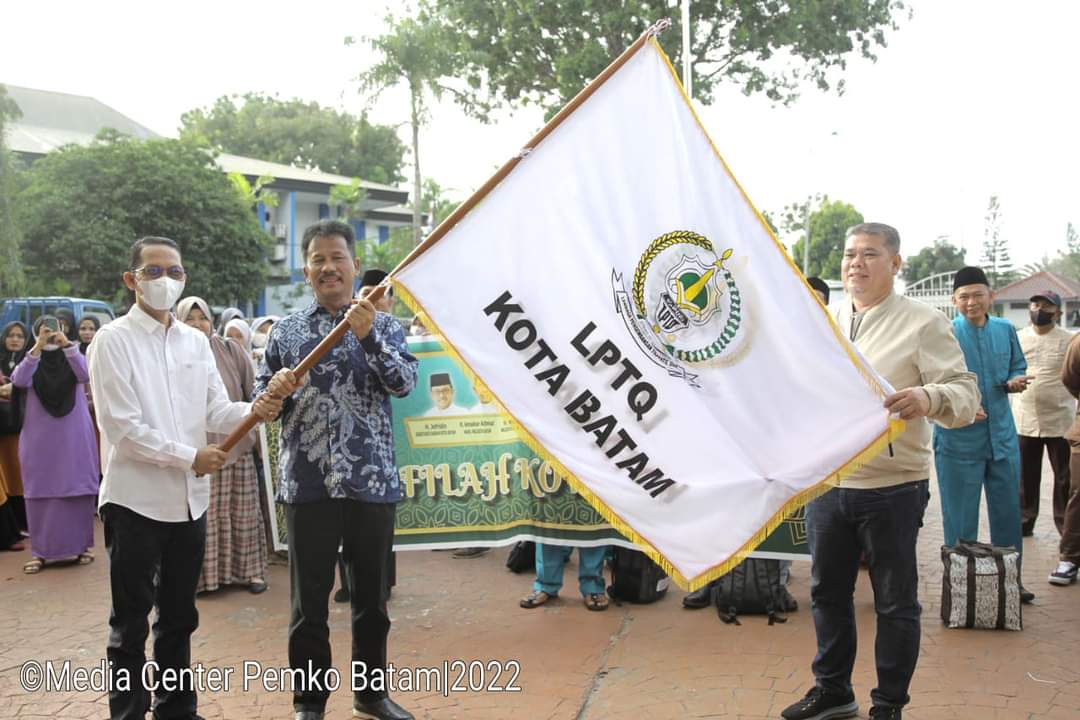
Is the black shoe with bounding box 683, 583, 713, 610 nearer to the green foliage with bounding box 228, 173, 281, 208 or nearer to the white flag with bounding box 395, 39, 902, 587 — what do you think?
the white flag with bounding box 395, 39, 902, 587

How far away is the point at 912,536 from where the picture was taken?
354 cm

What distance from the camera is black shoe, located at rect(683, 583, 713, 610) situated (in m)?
5.44

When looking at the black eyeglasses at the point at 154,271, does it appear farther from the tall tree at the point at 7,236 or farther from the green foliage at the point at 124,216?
the green foliage at the point at 124,216

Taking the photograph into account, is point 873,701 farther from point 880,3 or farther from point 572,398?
point 880,3

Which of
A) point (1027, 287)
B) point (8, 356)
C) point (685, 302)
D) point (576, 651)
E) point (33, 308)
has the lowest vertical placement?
point (576, 651)

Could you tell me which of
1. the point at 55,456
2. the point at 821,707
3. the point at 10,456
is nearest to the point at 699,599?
the point at 821,707

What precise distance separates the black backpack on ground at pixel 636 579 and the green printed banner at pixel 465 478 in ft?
1.28

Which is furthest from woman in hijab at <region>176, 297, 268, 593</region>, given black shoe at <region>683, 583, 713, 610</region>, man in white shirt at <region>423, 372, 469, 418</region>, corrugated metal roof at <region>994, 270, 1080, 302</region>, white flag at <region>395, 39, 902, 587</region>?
corrugated metal roof at <region>994, 270, 1080, 302</region>

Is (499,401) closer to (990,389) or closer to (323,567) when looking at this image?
(323,567)

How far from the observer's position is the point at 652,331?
311 centimetres

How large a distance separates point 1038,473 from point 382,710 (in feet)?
19.6

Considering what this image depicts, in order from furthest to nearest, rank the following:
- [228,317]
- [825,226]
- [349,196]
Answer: [825,226] < [349,196] < [228,317]

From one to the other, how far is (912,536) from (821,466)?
684 mm

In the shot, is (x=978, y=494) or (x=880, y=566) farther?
(x=978, y=494)
